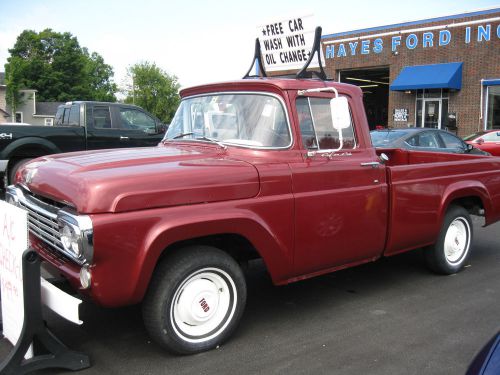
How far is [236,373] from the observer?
3186 millimetres

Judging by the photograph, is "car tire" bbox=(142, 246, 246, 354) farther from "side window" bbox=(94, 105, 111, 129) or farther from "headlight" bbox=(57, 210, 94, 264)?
"side window" bbox=(94, 105, 111, 129)

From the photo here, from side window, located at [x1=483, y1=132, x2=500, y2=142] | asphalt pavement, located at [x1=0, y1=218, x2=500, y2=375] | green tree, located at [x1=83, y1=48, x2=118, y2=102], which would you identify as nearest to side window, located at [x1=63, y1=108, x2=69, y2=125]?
asphalt pavement, located at [x1=0, y1=218, x2=500, y2=375]

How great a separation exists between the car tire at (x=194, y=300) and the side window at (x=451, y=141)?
8.65 meters

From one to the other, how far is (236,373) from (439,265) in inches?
115

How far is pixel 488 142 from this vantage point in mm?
15398

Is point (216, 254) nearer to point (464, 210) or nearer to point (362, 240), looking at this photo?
point (362, 240)

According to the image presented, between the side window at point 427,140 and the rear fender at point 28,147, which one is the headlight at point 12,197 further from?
the side window at point 427,140

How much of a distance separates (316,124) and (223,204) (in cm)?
122

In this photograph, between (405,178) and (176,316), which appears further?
(405,178)

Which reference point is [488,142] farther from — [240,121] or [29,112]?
[29,112]

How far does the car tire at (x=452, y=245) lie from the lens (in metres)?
5.14

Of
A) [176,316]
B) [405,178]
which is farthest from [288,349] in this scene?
[405,178]

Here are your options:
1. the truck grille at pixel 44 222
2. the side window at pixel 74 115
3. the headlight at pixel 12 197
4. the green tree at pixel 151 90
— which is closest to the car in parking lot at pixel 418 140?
the side window at pixel 74 115

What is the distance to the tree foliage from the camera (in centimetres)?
6988
